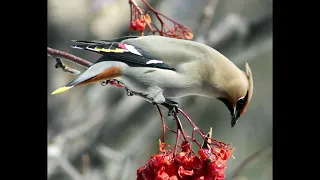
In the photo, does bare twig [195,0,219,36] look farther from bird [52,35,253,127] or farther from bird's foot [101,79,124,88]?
bird's foot [101,79,124,88]

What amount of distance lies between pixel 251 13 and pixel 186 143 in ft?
1.78

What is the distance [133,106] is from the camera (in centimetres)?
162

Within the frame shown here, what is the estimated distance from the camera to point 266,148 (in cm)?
178

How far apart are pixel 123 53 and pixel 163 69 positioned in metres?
0.13

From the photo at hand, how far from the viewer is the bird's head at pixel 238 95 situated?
5.43 feet

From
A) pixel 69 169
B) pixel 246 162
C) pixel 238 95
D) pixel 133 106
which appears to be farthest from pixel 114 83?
pixel 246 162

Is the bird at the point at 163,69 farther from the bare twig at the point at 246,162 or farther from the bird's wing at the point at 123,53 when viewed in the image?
the bare twig at the point at 246,162

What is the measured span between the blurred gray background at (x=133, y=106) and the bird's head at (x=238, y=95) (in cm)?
2

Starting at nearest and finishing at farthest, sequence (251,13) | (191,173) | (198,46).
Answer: (191,173) → (198,46) → (251,13)

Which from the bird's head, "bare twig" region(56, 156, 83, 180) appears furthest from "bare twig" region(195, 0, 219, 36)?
"bare twig" region(56, 156, 83, 180)

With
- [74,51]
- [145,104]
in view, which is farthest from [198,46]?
[74,51]

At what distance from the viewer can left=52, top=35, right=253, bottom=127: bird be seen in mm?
1508

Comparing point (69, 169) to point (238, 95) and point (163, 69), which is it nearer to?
point (163, 69)
